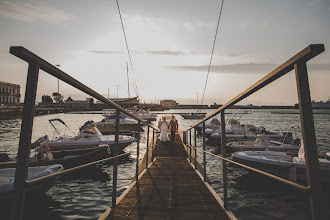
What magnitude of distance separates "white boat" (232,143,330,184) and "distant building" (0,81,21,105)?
95.3 metres

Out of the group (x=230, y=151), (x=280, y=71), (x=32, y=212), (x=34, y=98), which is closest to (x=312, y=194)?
(x=280, y=71)

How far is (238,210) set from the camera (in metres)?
6.64

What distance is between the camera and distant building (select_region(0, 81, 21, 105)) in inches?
3046

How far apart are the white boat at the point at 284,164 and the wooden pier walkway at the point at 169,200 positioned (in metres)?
5.39

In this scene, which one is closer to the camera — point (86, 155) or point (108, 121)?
point (86, 155)

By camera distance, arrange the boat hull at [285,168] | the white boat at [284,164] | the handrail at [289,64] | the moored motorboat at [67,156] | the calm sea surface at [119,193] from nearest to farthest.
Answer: the handrail at [289,64] → the calm sea surface at [119,193] → the boat hull at [285,168] → the white boat at [284,164] → the moored motorboat at [67,156]

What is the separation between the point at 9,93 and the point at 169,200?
10235 centimetres

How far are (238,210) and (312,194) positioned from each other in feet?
20.7

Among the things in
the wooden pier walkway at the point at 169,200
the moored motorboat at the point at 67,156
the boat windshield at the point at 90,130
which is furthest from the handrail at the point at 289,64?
the boat windshield at the point at 90,130

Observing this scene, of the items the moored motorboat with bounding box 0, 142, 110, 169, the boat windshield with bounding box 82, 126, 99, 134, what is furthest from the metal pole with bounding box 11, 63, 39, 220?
the boat windshield with bounding box 82, 126, 99, 134

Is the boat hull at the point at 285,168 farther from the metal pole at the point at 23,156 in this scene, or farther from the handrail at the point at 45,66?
the metal pole at the point at 23,156

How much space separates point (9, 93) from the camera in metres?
81.8

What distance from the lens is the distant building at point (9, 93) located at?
77.4 metres

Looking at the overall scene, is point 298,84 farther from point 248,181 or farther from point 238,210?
point 248,181
